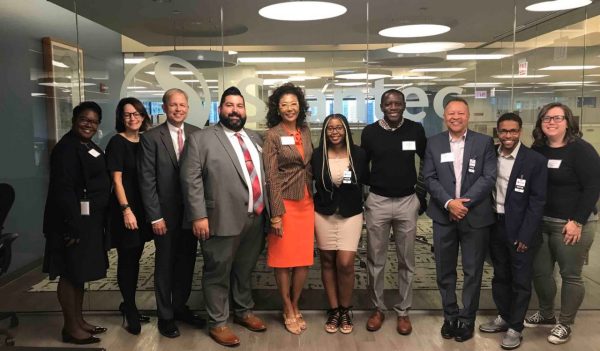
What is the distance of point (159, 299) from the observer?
326 cm

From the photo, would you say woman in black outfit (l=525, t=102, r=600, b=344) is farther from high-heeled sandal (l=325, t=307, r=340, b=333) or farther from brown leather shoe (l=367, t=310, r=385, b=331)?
high-heeled sandal (l=325, t=307, r=340, b=333)

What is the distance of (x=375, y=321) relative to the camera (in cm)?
341

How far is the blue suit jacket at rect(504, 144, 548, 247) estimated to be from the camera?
2928mm

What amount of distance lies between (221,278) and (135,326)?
0.82 metres

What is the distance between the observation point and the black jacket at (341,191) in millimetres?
3156

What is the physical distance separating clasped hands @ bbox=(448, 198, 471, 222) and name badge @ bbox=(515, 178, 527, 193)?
0.32 m

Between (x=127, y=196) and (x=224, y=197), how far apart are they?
0.69 m

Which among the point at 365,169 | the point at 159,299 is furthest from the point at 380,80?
the point at 159,299

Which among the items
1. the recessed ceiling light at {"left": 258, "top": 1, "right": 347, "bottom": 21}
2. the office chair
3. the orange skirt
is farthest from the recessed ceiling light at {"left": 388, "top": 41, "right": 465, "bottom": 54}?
the office chair

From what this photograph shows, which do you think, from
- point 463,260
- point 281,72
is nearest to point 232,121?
point 281,72

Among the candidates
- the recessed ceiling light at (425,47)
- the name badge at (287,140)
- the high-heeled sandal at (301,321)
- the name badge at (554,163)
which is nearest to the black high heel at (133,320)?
the high-heeled sandal at (301,321)

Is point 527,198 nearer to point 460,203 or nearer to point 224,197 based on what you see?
point 460,203

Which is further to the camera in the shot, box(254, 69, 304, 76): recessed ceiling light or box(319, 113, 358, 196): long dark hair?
box(254, 69, 304, 76): recessed ceiling light

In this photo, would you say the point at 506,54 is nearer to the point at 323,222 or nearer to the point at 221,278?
the point at 323,222
